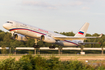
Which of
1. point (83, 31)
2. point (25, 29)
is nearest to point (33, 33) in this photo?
point (25, 29)

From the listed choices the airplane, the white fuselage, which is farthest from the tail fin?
the white fuselage

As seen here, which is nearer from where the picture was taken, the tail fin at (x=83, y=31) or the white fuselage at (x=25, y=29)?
the white fuselage at (x=25, y=29)

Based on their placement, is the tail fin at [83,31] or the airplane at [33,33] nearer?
the airplane at [33,33]

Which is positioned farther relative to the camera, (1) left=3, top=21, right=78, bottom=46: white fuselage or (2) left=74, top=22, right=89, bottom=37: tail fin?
(2) left=74, top=22, right=89, bottom=37: tail fin

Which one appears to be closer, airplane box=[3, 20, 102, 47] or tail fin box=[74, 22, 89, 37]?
airplane box=[3, 20, 102, 47]

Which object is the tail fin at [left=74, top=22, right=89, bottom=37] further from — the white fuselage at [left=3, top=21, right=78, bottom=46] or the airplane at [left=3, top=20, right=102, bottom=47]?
the white fuselage at [left=3, top=21, right=78, bottom=46]

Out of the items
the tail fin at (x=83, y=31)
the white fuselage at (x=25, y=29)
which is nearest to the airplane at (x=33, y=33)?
the white fuselage at (x=25, y=29)

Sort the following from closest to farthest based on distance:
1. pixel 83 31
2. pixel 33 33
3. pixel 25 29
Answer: pixel 25 29, pixel 33 33, pixel 83 31

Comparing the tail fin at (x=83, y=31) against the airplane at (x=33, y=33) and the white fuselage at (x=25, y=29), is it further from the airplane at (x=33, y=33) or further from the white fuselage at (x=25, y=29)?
the white fuselage at (x=25, y=29)

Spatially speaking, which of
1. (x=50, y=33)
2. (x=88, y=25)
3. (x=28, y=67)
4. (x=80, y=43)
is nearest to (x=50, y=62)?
(x=28, y=67)

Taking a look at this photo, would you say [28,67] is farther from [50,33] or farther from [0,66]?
[50,33]

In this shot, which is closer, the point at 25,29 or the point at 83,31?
the point at 25,29

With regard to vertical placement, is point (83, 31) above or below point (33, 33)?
above

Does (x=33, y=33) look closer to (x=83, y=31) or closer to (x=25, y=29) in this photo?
(x=25, y=29)
